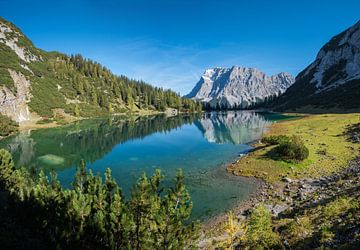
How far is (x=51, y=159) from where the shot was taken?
53125 mm

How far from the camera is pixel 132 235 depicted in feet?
48.5

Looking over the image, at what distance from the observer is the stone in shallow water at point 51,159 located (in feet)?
166

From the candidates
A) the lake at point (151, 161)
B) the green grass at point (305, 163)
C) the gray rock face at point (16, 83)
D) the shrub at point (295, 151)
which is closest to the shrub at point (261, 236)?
the lake at point (151, 161)

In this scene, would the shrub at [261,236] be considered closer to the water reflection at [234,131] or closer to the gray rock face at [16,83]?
the water reflection at [234,131]

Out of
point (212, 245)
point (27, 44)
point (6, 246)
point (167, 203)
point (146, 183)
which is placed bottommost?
point (212, 245)

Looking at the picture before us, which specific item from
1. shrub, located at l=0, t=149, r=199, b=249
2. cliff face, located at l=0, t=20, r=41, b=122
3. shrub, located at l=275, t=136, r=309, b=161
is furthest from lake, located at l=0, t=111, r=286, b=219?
cliff face, located at l=0, t=20, r=41, b=122

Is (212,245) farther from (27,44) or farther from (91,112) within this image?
(27,44)

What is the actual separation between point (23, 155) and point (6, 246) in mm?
49405

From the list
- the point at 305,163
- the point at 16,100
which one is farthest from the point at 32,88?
the point at 305,163

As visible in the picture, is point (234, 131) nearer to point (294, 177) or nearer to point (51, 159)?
point (294, 177)

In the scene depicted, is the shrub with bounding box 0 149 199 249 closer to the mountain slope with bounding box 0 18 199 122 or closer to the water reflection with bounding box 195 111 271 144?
the water reflection with bounding box 195 111 271 144

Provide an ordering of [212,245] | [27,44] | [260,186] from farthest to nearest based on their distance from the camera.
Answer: [27,44] < [260,186] < [212,245]

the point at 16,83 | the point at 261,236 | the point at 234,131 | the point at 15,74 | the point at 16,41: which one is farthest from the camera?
the point at 16,41

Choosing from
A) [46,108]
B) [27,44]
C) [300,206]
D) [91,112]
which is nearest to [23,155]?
[300,206]
